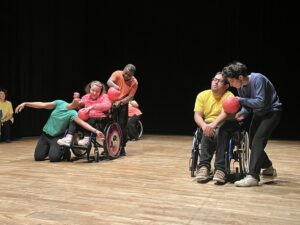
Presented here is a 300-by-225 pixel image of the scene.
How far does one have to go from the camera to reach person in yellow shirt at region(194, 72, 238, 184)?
3.24 metres

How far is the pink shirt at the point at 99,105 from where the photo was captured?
4.32 metres

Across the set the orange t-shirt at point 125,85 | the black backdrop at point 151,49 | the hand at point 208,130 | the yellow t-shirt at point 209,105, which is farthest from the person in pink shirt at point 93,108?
the black backdrop at point 151,49

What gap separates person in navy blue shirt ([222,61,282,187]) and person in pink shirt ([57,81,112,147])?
1.65 m

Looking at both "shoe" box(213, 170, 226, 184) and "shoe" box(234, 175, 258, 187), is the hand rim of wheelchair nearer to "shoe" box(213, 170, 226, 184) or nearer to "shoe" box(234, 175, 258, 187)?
"shoe" box(213, 170, 226, 184)

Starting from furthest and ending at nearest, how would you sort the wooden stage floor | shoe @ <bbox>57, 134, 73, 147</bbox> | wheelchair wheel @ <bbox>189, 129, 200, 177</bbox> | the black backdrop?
1. the black backdrop
2. shoe @ <bbox>57, 134, 73, 147</bbox>
3. wheelchair wheel @ <bbox>189, 129, 200, 177</bbox>
4. the wooden stage floor

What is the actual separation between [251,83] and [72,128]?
203 cm

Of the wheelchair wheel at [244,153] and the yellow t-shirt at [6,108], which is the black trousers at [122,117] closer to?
the wheelchair wheel at [244,153]

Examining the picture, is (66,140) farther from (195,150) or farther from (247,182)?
(247,182)

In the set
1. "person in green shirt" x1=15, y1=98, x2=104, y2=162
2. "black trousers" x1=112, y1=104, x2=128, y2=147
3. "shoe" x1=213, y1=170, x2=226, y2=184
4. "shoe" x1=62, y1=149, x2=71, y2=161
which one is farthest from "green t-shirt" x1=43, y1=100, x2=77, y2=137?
"shoe" x1=213, y1=170, x2=226, y2=184

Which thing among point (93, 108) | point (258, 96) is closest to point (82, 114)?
point (93, 108)

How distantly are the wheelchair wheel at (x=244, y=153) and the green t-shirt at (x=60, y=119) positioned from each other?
6.11 feet

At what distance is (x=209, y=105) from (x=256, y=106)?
468mm

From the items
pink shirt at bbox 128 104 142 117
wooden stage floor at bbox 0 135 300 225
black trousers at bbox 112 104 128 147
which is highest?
black trousers at bbox 112 104 128 147

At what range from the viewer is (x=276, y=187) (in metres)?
3.16
